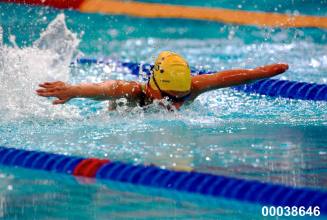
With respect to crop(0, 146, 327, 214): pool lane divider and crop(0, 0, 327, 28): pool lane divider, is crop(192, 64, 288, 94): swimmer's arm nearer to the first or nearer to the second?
crop(0, 146, 327, 214): pool lane divider

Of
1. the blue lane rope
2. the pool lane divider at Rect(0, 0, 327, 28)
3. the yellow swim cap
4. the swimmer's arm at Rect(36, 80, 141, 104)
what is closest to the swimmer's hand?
the swimmer's arm at Rect(36, 80, 141, 104)

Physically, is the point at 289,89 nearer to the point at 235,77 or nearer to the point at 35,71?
the point at 235,77

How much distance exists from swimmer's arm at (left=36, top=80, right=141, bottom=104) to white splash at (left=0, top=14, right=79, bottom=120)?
1.53 feet

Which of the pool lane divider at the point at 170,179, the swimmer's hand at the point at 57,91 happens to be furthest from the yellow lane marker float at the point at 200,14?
the pool lane divider at the point at 170,179

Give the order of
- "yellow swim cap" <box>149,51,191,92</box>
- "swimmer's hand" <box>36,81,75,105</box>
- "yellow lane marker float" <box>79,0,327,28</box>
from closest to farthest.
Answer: "swimmer's hand" <box>36,81,75,105</box> < "yellow swim cap" <box>149,51,191,92</box> < "yellow lane marker float" <box>79,0,327,28</box>

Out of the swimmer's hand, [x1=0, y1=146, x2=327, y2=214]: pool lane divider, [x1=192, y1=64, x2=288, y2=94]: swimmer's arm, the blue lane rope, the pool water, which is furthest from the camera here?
the blue lane rope

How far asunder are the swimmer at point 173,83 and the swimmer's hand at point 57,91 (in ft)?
1.18

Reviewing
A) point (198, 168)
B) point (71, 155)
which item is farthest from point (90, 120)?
Result: point (198, 168)

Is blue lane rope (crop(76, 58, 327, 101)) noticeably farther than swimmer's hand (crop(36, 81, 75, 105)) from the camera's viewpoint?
Yes

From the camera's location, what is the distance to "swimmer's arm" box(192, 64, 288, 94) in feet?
17.0

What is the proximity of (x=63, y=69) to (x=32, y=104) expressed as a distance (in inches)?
52.0

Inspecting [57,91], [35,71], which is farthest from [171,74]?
[35,71]

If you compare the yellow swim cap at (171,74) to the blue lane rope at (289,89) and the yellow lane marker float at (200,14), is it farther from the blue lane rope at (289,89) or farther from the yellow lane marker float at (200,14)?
the yellow lane marker float at (200,14)

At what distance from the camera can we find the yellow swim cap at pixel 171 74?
211 inches
